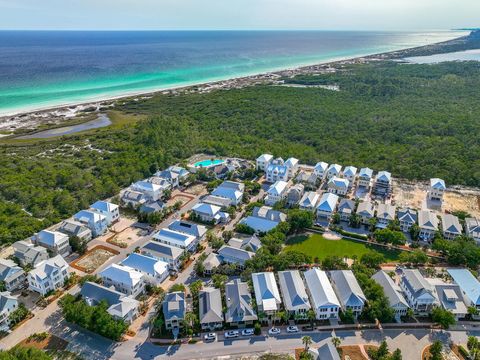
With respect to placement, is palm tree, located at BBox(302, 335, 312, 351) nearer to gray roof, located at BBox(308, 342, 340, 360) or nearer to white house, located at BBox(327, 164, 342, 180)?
gray roof, located at BBox(308, 342, 340, 360)

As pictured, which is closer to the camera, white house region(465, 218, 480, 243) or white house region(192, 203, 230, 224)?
white house region(465, 218, 480, 243)

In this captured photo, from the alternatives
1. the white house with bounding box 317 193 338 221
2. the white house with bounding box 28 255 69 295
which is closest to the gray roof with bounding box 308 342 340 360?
the white house with bounding box 317 193 338 221

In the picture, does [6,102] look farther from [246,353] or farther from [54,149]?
[246,353]

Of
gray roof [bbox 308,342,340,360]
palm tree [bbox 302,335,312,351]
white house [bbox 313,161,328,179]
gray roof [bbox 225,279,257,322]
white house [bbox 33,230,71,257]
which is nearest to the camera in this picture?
gray roof [bbox 308,342,340,360]

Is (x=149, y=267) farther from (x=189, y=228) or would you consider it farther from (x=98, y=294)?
(x=189, y=228)

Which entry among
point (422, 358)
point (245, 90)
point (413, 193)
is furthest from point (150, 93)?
point (422, 358)

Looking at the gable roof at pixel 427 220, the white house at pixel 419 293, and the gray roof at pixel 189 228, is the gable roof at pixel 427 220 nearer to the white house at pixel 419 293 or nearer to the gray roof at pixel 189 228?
the white house at pixel 419 293

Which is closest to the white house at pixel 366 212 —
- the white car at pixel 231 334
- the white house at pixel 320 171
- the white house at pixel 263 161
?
the white house at pixel 320 171
